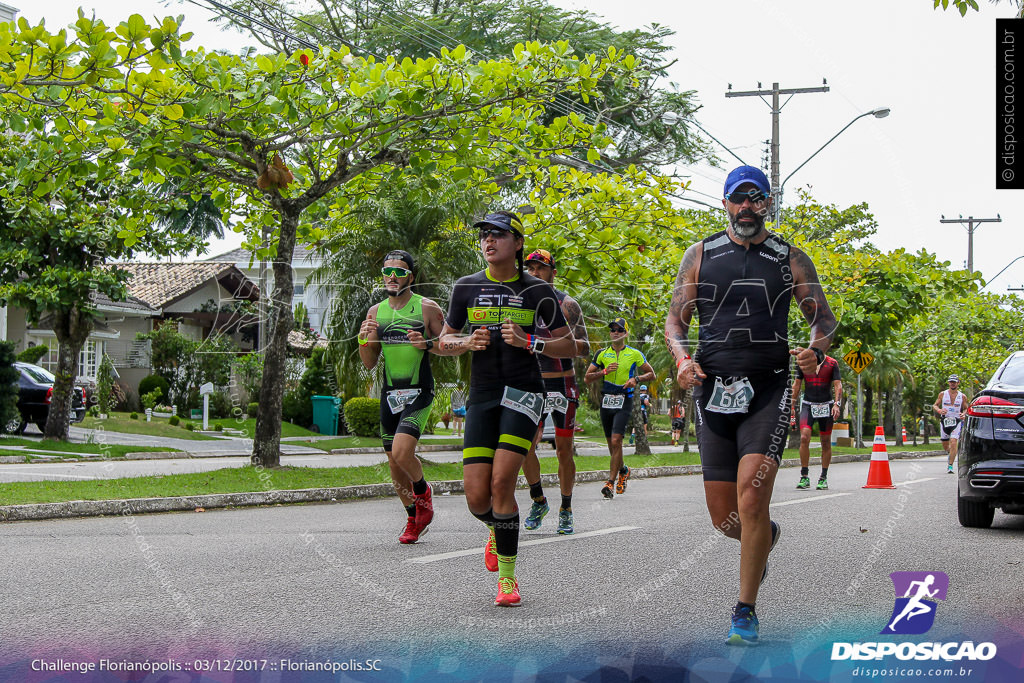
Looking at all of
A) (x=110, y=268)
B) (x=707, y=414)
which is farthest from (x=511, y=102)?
(x=110, y=268)

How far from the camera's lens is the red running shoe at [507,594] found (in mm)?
5703

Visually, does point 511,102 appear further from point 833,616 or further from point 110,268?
point 110,268

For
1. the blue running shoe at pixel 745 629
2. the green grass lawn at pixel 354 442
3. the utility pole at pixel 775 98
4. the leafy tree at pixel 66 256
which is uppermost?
the utility pole at pixel 775 98

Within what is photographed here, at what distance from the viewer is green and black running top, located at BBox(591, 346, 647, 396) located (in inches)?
458

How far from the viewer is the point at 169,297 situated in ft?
130

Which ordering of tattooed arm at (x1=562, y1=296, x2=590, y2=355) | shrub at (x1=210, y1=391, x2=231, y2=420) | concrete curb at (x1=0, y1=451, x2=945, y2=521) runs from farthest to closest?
shrub at (x1=210, y1=391, x2=231, y2=420) < concrete curb at (x1=0, y1=451, x2=945, y2=521) < tattooed arm at (x1=562, y1=296, x2=590, y2=355)

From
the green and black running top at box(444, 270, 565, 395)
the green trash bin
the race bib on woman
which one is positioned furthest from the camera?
the green trash bin

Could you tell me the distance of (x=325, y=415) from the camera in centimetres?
3075

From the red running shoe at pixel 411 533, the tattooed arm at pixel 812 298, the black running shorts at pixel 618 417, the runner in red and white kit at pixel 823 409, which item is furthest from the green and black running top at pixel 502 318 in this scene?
the runner in red and white kit at pixel 823 409

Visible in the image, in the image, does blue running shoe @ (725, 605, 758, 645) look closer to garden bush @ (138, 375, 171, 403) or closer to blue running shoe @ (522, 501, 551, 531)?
blue running shoe @ (522, 501, 551, 531)

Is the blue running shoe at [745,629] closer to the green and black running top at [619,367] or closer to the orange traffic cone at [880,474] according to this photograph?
the green and black running top at [619,367]

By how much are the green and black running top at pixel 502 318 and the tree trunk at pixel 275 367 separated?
8501 millimetres

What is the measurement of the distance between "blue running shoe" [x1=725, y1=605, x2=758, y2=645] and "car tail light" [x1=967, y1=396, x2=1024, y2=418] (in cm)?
516

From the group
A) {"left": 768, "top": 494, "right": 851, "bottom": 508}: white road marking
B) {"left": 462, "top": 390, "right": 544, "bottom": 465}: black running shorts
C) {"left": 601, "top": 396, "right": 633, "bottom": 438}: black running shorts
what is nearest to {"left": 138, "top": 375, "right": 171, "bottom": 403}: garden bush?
{"left": 601, "top": 396, "right": 633, "bottom": 438}: black running shorts
